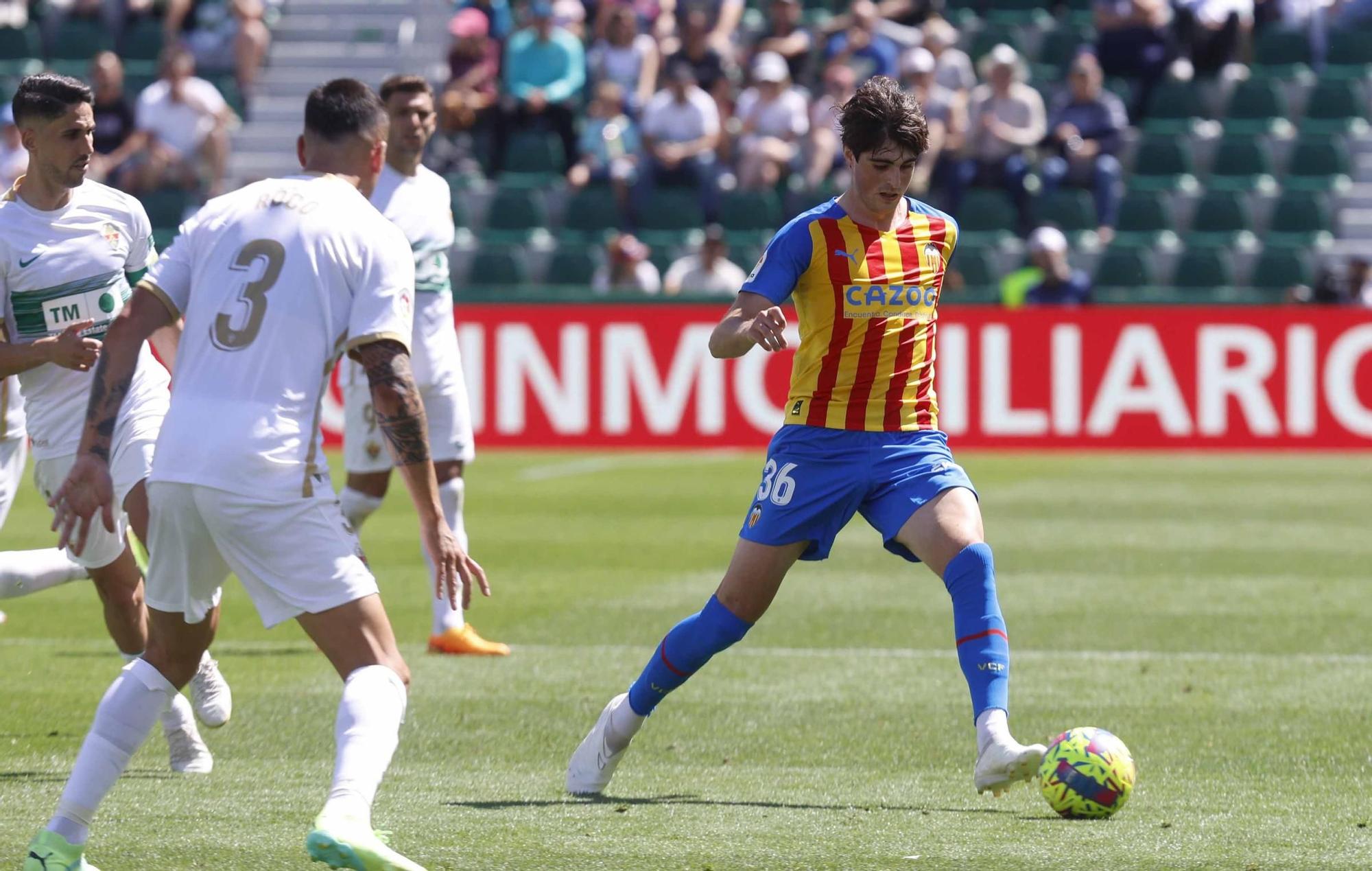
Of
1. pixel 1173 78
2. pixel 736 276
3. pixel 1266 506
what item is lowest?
pixel 1266 506

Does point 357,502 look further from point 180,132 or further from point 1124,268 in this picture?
point 180,132

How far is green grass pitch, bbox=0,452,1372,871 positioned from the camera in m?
5.57

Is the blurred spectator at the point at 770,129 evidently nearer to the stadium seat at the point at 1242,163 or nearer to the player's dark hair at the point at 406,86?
the stadium seat at the point at 1242,163

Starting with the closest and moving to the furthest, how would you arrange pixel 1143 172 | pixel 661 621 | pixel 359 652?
pixel 359 652 → pixel 661 621 → pixel 1143 172

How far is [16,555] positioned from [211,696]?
2.95ft

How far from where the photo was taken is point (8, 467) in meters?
7.24

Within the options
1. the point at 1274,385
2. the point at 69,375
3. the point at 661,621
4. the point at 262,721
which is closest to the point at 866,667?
the point at 661,621

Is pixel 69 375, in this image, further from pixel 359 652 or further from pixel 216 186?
pixel 216 186

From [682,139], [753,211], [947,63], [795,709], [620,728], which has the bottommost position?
[795,709]

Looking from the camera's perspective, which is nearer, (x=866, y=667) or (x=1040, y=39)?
(x=866, y=667)

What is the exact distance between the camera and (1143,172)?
Result: 22.5 meters

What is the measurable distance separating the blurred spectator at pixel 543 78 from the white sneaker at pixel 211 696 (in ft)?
55.6

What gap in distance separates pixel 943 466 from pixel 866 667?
106 inches

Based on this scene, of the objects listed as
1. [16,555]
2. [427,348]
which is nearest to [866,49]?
[427,348]
